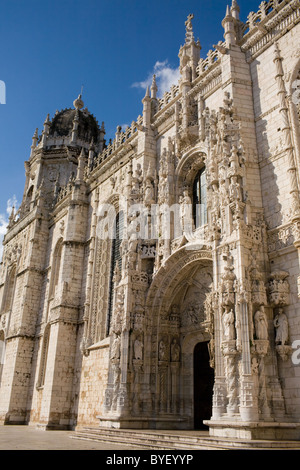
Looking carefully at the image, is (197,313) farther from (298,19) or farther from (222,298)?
(298,19)

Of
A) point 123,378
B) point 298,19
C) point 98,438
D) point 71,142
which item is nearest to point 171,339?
point 123,378

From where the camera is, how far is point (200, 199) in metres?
17.1

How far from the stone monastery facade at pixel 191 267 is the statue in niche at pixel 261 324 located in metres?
0.03

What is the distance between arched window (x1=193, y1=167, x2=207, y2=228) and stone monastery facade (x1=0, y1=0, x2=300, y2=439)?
8 centimetres

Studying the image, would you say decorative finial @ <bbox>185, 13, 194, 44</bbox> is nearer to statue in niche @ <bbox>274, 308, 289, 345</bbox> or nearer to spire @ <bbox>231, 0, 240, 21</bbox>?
spire @ <bbox>231, 0, 240, 21</bbox>

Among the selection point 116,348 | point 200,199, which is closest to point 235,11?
point 200,199

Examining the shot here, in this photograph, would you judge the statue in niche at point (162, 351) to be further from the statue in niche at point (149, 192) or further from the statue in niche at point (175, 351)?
the statue in niche at point (149, 192)

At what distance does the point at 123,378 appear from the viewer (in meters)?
15.4

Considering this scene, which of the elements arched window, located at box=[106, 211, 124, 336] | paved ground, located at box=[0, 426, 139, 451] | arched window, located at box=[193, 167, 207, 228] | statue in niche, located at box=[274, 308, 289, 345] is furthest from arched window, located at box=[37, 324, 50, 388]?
statue in niche, located at box=[274, 308, 289, 345]

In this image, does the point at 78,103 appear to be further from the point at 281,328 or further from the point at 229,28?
→ the point at 281,328

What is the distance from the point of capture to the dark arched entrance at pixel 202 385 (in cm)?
1546

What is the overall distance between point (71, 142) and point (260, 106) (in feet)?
72.7

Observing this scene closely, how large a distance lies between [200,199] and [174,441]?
9.14 metres

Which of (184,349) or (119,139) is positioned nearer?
(184,349)
